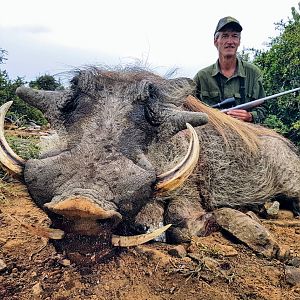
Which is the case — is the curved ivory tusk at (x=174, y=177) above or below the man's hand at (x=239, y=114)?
below

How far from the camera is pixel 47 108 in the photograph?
8.77 feet

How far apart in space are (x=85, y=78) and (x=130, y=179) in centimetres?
81

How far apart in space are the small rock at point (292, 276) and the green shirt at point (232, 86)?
304cm

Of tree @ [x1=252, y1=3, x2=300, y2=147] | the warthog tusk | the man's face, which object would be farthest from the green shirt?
the warthog tusk

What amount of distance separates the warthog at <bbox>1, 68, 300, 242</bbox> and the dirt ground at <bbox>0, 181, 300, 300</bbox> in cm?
17

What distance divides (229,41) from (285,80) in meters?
1.74

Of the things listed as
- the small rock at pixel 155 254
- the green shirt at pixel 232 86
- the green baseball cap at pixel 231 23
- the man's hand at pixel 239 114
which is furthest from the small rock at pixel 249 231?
the green baseball cap at pixel 231 23

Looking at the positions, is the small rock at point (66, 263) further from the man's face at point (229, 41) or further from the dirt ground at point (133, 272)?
the man's face at point (229, 41)

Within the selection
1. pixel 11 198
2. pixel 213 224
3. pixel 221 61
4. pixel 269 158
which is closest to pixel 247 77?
pixel 221 61

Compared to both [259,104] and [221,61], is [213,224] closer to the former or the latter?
[259,104]

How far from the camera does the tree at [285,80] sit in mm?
6387

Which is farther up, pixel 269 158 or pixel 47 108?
pixel 47 108

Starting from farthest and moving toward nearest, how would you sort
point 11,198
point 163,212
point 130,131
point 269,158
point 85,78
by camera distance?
point 269,158, point 11,198, point 163,212, point 85,78, point 130,131

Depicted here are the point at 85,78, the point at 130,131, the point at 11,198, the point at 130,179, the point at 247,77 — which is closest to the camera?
the point at 130,179
